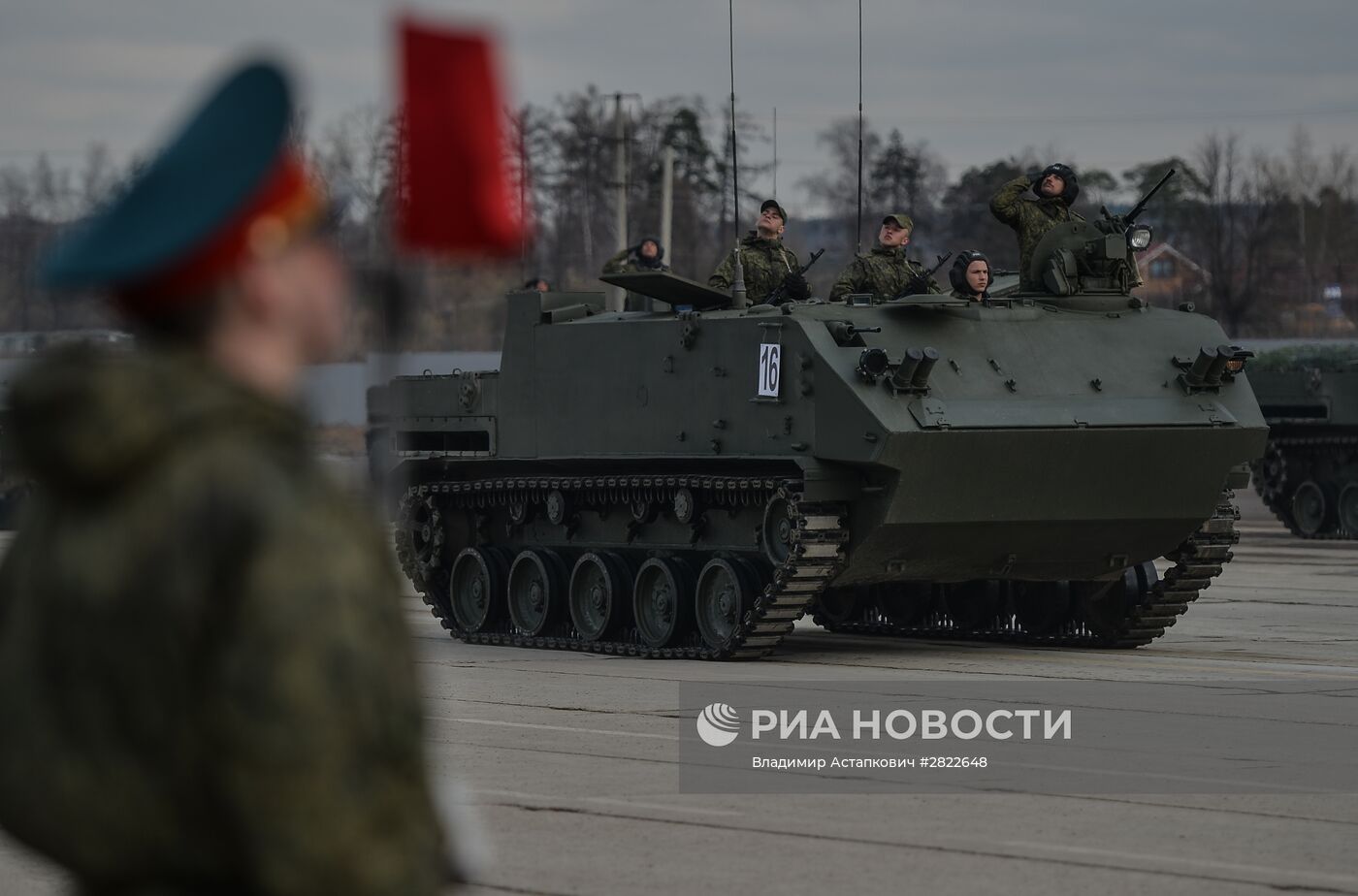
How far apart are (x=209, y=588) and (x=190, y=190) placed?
18.1 inches

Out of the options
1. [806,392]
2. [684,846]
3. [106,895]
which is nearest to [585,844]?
[684,846]

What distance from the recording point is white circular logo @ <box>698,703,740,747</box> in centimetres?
1216

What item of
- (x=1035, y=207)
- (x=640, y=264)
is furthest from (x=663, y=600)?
(x=1035, y=207)

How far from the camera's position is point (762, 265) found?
1862 centimetres

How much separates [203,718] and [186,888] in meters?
0.24

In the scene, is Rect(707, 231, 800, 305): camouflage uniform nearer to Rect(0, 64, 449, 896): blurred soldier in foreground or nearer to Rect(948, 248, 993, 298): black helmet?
Rect(948, 248, 993, 298): black helmet

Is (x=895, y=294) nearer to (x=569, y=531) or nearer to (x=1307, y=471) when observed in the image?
(x=569, y=531)

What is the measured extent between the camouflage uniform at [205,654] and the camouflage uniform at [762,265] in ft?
51.6

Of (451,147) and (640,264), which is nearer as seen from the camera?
(451,147)

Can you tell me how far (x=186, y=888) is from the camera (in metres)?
2.75

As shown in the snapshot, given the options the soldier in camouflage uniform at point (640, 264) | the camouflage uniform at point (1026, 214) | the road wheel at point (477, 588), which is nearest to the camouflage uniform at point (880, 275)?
the camouflage uniform at point (1026, 214)

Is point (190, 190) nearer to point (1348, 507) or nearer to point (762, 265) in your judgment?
point (762, 265)

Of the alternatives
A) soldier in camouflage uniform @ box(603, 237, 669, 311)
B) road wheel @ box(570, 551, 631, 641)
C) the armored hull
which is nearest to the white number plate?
the armored hull

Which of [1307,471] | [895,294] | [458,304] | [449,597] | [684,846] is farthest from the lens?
[458,304]
